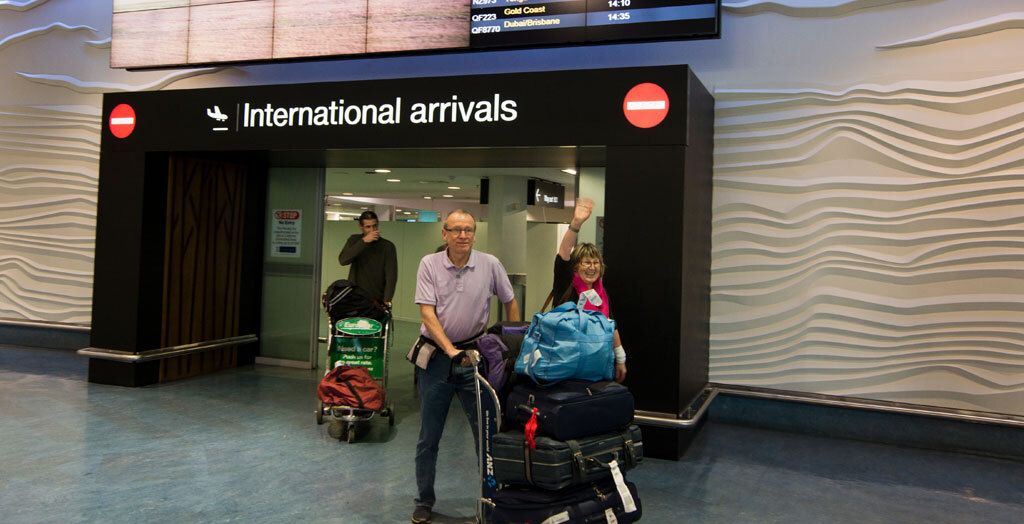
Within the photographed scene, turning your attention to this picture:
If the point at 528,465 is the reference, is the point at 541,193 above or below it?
above

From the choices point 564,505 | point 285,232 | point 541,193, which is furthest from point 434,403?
point 541,193

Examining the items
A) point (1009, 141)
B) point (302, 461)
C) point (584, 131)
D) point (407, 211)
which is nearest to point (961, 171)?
point (1009, 141)


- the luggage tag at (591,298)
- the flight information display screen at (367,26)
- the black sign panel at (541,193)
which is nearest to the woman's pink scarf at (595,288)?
the luggage tag at (591,298)

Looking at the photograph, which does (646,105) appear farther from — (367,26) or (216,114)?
(216,114)

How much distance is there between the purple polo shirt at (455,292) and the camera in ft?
11.7

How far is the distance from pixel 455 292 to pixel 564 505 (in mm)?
1220

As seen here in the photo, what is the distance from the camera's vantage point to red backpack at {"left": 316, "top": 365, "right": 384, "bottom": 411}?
5113mm

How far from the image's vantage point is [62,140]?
858 cm

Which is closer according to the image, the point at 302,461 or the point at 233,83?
the point at 302,461

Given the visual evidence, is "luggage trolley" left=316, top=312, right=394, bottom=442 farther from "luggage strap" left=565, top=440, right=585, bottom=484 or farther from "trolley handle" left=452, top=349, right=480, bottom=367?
"luggage strap" left=565, top=440, right=585, bottom=484

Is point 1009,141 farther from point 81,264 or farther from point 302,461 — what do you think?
point 81,264

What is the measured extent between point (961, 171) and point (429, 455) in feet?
14.9

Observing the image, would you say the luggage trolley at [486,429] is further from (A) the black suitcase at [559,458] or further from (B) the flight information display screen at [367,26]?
(B) the flight information display screen at [367,26]

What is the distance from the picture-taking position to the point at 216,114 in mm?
6375
